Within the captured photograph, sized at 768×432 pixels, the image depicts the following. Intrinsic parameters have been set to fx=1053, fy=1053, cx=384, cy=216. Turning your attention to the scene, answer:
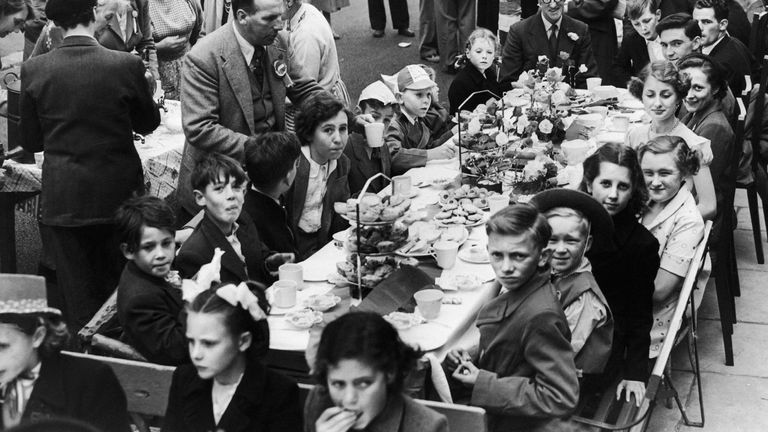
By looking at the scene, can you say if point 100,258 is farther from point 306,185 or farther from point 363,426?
point 363,426

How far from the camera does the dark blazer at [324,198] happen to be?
5262 millimetres

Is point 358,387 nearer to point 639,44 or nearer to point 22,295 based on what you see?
point 22,295

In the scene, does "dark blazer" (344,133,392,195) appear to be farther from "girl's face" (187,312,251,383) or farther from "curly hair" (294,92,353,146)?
"girl's face" (187,312,251,383)

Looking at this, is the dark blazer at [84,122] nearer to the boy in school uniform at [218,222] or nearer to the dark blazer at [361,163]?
the boy in school uniform at [218,222]

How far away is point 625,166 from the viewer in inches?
176

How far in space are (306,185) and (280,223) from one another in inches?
17.1

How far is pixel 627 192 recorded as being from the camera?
448 cm

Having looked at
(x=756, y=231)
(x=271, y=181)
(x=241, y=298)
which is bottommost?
(x=756, y=231)

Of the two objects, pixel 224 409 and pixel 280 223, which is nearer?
pixel 224 409

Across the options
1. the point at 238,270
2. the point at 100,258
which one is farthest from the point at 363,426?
the point at 100,258

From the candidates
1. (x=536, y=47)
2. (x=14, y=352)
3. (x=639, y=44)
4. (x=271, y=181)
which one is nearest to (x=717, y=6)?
(x=639, y=44)

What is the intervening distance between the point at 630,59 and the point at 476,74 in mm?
1611

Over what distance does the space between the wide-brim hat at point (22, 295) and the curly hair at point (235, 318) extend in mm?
448

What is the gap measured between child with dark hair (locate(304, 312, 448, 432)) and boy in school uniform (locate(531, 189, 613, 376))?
3.48 feet
